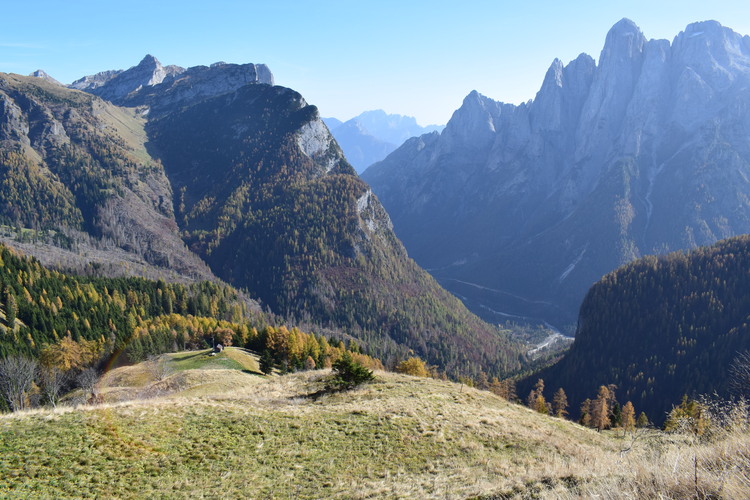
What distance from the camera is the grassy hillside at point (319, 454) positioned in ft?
62.8

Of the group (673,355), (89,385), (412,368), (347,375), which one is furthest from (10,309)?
(673,355)

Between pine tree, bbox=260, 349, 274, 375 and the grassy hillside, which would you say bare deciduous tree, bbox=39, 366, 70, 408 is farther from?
the grassy hillside

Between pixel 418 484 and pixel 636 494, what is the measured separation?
13.7 metres

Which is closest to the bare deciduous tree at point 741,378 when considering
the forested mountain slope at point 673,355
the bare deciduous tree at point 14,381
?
the bare deciduous tree at point 14,381

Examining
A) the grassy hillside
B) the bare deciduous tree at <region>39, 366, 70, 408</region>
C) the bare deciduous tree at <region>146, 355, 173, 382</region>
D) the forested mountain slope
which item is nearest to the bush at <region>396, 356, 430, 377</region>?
the bare deciduous tree at <region>146, 355, 173, 382</region>

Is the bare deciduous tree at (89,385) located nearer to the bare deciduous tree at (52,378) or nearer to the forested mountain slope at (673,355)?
the bare deciduous tree at (52,378)

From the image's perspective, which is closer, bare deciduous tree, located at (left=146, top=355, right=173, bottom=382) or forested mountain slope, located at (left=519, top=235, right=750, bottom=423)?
bare deciduous tree, located at (left=146, top=355, right=173, bottom=382)

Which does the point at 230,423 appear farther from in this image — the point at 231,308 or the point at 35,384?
the point at 231,308

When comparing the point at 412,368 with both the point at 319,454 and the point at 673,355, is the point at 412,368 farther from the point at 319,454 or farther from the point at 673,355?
the point at 673,355

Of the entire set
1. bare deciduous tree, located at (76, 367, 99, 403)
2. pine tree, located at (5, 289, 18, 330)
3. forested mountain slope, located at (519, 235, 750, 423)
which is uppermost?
pine tree, located at (5, 289, 18, 330)

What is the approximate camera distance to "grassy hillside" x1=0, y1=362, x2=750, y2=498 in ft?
62.8

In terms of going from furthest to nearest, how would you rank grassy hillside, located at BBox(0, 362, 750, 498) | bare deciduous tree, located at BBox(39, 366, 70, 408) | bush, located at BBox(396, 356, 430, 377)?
bush, located at BBox(396, 356, 430, 377) → bare deciduous tree, located at BBox(39, 366, 70, 408) → grassy hillside, located at BBox(0, 362, 750, 498)

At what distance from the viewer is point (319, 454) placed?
28.8m

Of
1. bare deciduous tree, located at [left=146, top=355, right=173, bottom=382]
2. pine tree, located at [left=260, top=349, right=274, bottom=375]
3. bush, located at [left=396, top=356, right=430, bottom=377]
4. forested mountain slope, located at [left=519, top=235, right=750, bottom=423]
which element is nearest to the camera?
bare deciduous tree, located at [left=146, top=355, right=173, bottom=382]
